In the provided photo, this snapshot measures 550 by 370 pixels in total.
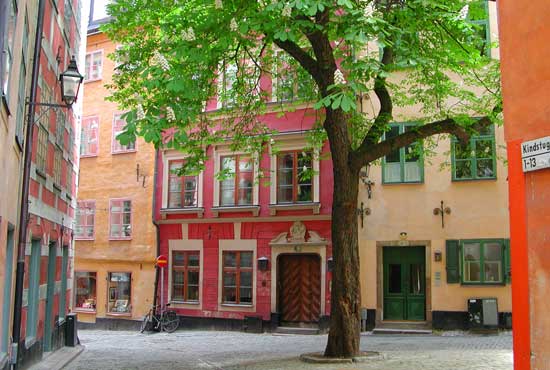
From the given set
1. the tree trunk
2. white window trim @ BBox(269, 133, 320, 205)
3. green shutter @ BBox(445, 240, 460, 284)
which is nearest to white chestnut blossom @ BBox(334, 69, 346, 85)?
the tree trunk

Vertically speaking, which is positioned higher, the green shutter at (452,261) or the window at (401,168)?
the window at (401,168)

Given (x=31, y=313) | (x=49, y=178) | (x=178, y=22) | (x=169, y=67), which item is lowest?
(x=31, y=313)

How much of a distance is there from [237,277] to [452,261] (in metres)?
7.36

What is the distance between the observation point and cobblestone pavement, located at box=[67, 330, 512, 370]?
12062 millimetres

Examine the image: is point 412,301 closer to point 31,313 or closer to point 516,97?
point 31,313

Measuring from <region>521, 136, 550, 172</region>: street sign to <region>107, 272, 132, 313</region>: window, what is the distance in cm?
2007

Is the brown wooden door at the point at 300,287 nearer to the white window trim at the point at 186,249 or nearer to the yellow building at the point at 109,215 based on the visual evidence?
the white window trim at the point at 186,249

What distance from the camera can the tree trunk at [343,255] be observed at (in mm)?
12531

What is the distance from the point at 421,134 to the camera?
1280cm

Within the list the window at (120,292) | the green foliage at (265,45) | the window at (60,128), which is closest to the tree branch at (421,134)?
the green foliage at (265,45)

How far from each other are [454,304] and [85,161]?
16262 millimetres

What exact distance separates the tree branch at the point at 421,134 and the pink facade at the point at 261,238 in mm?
7328

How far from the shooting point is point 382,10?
12.3 m

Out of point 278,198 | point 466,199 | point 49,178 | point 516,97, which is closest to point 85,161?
point 278,198
